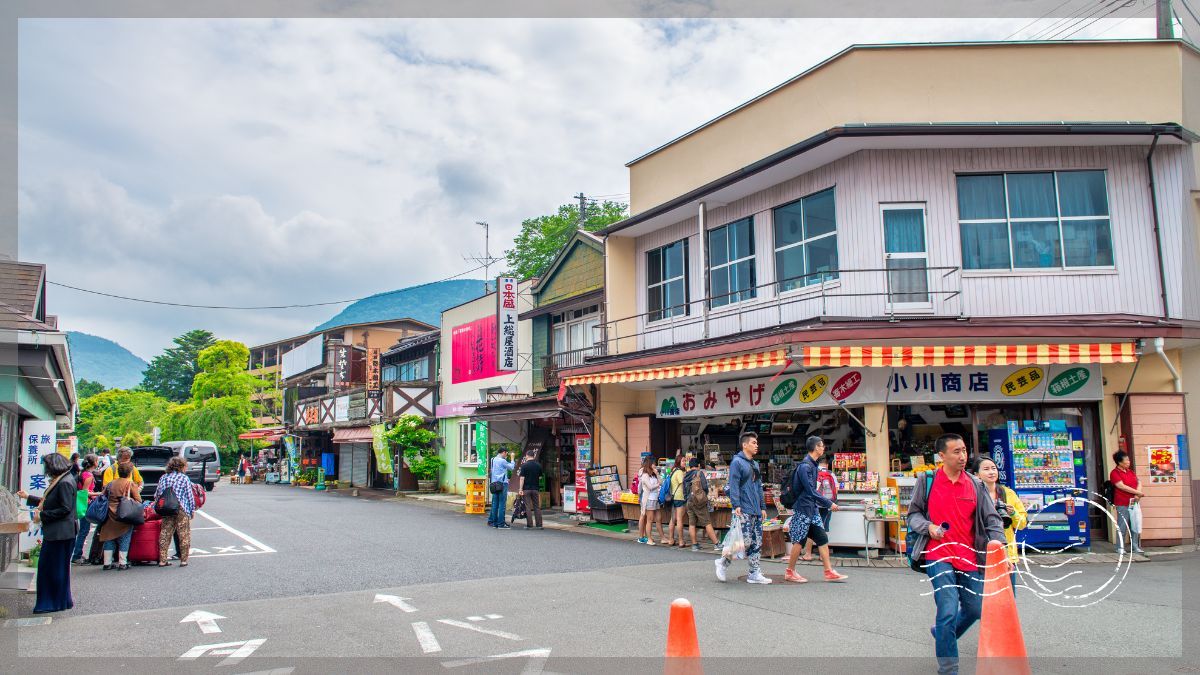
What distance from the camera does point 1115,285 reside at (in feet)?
45.7

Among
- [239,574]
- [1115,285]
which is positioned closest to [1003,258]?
[1115,285]

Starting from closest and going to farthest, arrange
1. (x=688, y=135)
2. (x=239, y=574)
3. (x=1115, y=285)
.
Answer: (x=239, y=574) → (x=1115, y=285) → (x=688, y=135)

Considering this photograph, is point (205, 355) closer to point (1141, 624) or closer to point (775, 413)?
point (775, 413)

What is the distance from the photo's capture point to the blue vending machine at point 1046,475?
1302 cm

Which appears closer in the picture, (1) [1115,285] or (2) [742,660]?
(2) [742,660]

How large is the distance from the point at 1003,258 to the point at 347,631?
11.9 meters

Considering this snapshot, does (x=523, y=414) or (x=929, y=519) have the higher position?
(x=523, y=414)

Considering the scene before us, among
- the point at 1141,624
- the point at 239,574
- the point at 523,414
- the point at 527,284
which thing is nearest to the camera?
the point at 1141,624

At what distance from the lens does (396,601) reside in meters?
9.65

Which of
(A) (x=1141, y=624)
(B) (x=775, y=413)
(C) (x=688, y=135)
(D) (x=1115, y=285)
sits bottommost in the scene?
(A) (x=1141, y=624)

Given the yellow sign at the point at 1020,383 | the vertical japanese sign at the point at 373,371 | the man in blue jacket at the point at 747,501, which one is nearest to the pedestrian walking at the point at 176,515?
the man in blue jacket at the point at 747,501

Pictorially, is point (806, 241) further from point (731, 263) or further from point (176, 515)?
point (176, 515)

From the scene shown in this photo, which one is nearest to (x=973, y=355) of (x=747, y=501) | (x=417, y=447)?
(x=747, y=501)

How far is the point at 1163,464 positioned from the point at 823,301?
5933 mm
